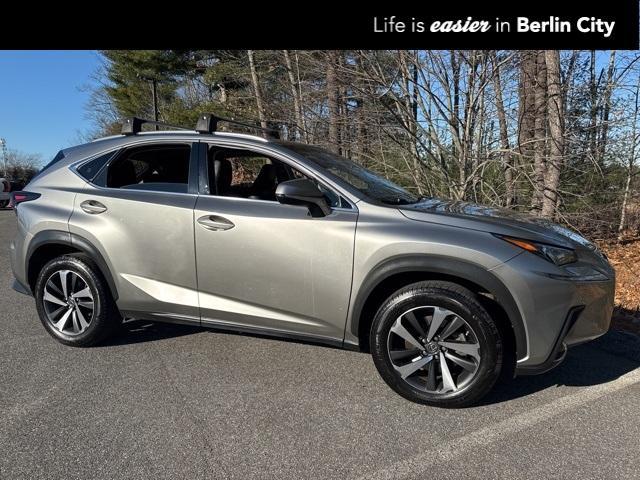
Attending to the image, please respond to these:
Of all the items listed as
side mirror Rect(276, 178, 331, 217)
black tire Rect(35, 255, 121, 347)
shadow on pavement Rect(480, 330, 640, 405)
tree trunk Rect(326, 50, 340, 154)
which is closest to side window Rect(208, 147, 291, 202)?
side mirror Rect(276, 178, 331, 217)

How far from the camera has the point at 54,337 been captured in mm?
3807

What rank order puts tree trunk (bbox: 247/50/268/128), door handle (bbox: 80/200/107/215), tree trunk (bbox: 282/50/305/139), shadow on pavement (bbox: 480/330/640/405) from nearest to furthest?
shadow on pavement (bbox: 480/330/640/405), door handle (bbox: 80/200/107/215), tree trunk (bbox: 282/50/305/139), tree trunk (bbox: 247/50/268/128)

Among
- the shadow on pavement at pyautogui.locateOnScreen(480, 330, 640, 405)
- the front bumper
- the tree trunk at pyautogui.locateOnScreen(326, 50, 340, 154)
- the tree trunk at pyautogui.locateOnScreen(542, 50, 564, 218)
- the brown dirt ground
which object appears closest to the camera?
the front bumper

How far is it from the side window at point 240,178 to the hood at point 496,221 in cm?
75

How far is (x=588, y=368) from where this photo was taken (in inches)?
135

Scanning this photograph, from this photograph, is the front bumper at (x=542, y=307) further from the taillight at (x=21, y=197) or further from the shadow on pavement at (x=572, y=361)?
the taillight at (x=21, y=197)

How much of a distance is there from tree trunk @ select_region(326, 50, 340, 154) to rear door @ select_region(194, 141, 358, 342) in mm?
3996

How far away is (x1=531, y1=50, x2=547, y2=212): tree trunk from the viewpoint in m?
6.35

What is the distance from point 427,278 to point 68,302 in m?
2.90

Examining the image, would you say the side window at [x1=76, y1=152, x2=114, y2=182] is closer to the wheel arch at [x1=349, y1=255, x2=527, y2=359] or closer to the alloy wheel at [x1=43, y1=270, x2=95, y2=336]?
the alloy wheel at [x1=43, y1=270, x2=95, y2=336]

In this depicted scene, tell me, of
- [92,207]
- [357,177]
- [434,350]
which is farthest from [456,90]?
[92,207]

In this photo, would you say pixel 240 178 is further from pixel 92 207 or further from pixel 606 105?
pixel 606 105

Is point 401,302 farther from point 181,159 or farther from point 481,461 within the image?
point 181,159
